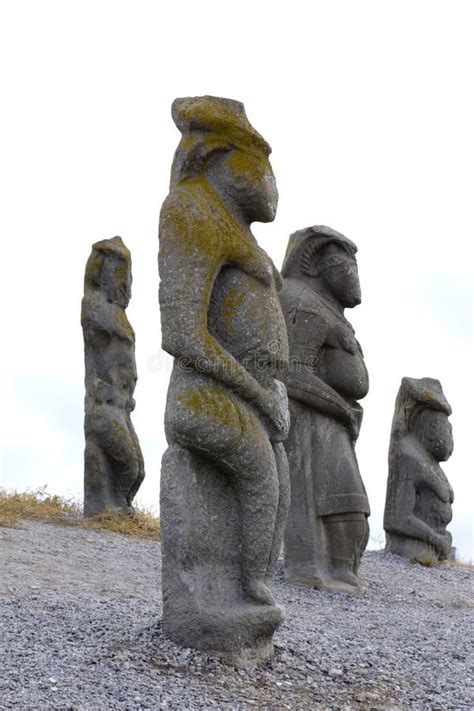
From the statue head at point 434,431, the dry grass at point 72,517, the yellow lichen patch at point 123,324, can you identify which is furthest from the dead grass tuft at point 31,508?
the statue head at point 434,431

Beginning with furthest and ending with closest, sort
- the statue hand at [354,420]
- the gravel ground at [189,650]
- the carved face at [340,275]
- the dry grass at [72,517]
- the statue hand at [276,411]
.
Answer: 1. the dry grass at [72,517]
2. the carved face at [340,275]
3. the statue hand at [354,420]
4. the statue hand at [276,411]
5. the gravel ground at [189,650]

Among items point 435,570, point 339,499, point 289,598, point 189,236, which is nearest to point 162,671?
point 189,236

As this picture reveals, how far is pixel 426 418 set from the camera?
13406 millimetres

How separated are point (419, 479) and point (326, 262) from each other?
398 cm

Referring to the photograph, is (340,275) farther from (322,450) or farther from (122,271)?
(122,271)

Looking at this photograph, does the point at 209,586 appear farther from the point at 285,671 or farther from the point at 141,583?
the point at 141,583

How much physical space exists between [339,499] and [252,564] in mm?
3870

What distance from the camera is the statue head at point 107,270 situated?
13.4 m

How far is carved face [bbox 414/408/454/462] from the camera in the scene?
1326cm

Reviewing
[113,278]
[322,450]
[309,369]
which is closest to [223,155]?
[309,369]

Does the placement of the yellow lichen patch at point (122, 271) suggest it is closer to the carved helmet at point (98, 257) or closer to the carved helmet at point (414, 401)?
the carved helmet at point (98, 257)

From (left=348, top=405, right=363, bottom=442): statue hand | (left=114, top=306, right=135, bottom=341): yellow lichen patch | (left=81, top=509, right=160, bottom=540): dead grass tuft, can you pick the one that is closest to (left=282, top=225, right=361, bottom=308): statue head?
(left=348, top=405, right=363, bottom=442): statue hand

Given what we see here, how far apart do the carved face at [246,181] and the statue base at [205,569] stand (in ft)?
5.45

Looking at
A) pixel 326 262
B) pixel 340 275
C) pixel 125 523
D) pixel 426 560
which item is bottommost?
pixel 426 560
